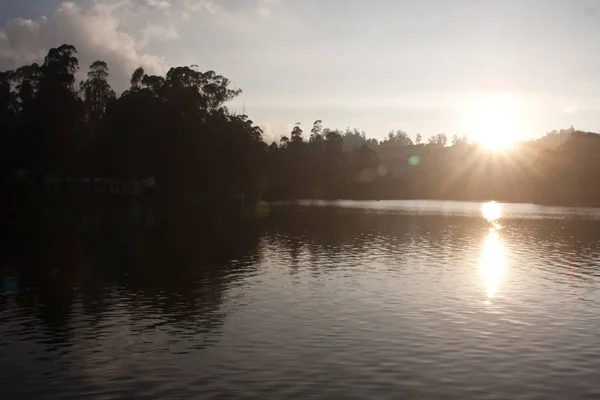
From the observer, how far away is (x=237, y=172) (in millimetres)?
150625

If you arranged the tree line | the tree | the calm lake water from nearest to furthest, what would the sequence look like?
the calm lake water, the tree line, the tree

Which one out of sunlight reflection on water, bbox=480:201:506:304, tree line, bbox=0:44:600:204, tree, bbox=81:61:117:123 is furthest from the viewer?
tree, bbox=81:61:117:123

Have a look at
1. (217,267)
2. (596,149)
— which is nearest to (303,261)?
(217,267)

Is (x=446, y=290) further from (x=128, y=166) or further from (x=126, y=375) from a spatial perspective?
(x=128, y=166)

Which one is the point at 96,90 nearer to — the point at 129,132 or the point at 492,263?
the point at 129,132

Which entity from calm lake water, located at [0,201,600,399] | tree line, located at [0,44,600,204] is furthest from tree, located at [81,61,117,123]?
calm lake water, located at [0,201,600,399]

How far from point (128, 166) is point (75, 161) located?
1090 cm

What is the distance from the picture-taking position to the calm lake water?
1873 cm

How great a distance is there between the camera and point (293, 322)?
87.4ft

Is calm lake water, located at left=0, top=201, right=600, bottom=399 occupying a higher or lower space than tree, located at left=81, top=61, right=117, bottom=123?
lower

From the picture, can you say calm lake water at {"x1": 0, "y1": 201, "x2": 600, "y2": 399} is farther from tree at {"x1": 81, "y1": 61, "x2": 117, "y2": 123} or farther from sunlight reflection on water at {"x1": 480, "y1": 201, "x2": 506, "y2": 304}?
tree at {"x1": 81, "y1": 61, "x2": 117, "y2": 123}

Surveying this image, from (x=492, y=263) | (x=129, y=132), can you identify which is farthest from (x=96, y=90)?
(x=492, y=263)

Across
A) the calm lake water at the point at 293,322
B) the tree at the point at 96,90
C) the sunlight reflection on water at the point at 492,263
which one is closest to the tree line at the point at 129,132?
the tree at the point at 96,90

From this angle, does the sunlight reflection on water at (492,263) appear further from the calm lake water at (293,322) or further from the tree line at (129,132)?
the tree line at (129,132)
